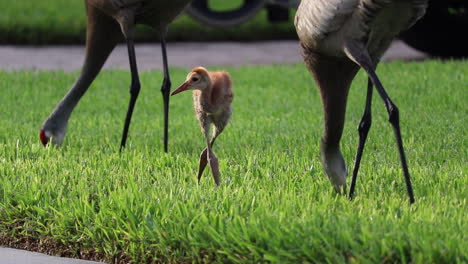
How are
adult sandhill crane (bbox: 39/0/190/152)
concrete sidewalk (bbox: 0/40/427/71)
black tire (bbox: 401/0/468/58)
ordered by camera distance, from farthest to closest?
1. concrete sidewalk (bbox: 0/40/427/71)
2. black tire (bbox: 401/0/468/58)
3. adult sandhill crane (bbox: 39/0/190/152)

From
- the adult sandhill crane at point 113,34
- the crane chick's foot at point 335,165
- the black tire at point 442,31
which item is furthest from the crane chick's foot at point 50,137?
the black tire at point 442,31

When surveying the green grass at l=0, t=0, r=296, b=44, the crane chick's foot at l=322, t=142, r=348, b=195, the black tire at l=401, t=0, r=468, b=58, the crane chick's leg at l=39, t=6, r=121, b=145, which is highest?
the crane chick's foot at l=322, t=142, r=348, b=195

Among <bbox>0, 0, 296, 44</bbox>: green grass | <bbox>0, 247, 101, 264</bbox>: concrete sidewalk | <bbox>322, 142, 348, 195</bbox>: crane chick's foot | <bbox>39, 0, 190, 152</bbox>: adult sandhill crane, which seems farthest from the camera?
<bbox>0, 0, 296, 44</bbox>: green grass

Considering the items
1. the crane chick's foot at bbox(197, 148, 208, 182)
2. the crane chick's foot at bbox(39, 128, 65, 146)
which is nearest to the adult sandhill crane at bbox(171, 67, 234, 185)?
the crane chick's foot at bbox(197, 148, 208, 182)

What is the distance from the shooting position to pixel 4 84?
9.09 meters

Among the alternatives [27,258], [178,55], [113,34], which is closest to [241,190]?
[27,258]

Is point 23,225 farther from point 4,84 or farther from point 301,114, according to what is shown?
point 4,84

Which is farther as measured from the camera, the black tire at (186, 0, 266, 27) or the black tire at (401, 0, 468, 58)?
the black tire at (186, 0, 266, 27)

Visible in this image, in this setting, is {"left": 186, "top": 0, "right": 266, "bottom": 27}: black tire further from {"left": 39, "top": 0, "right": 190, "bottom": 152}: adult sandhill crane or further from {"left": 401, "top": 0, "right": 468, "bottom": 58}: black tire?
{"left": 39, "top": 0, "right": 190, "bottom": 152}: adult sandhill crane

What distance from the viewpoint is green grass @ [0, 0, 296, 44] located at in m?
12.2

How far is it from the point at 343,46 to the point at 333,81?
0.30 metres

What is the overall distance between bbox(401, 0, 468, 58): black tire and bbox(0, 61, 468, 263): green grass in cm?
181

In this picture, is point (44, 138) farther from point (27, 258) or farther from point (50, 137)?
point (27, 258)

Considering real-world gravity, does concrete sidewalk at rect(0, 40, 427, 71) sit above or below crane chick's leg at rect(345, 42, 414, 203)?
below
